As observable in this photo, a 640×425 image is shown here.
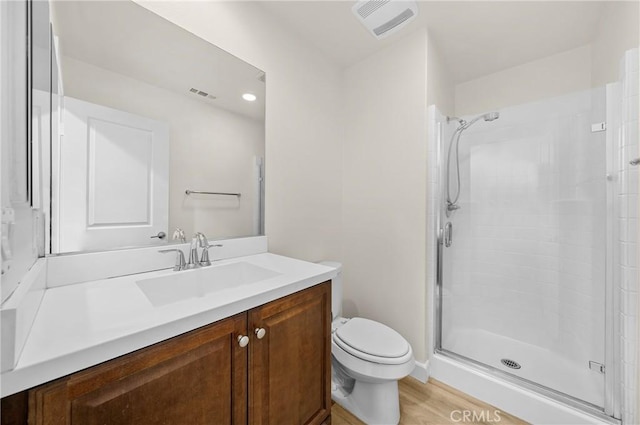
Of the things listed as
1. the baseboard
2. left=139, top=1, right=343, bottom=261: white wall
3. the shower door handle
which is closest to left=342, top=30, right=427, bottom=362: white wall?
the baseboard

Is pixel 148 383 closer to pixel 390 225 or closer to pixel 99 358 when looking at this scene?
pixel 99 358

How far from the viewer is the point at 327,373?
1156mm

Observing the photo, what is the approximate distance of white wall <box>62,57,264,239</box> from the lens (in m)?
1.02

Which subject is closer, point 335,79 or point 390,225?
point 390,225

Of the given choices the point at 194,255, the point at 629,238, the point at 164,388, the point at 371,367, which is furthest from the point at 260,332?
the point at 629,238

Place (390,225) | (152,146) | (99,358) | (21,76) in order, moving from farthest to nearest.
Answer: (390,225)
(152,146)
(21,76)
(99,358)

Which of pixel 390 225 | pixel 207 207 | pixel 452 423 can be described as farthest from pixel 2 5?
pixel 452 423

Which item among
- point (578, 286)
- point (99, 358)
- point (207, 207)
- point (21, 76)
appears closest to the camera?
point (99, 358)

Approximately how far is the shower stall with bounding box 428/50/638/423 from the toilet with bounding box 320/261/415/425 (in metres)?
0.58

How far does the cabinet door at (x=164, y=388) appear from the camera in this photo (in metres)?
0.52

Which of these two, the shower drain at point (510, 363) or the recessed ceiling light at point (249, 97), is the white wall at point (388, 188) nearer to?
the shower drain at point (510, 363)

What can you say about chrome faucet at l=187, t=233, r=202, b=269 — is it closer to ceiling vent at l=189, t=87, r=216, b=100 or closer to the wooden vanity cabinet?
the wooden vanity cabinet

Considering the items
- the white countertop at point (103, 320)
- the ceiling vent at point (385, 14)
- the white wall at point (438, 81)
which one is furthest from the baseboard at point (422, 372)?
the ceiling vent at point (385, 14)

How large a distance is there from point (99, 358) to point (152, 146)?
0.91 m
